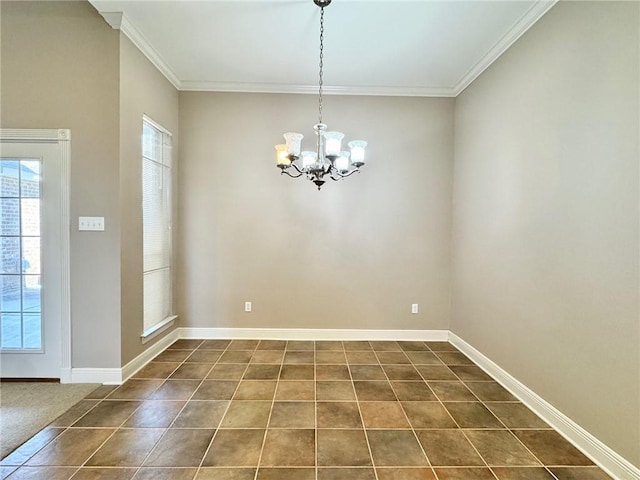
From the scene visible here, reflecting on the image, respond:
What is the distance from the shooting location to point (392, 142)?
143 inches

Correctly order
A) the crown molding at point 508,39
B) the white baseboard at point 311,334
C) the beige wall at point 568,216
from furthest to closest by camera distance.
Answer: the white baseboard at point 311,334 → the crown molding at point 508,39 → the beige wall at point 568,216

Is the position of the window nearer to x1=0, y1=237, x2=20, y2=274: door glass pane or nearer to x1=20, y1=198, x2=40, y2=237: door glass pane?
x1=20, y1=198, x2=40, y2=237: door glass pane

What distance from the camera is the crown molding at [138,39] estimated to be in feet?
7.97

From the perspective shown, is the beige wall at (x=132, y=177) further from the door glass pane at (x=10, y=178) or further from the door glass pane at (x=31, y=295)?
the door glass pane at (x=10, y=178)

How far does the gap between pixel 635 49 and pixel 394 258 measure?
255cm

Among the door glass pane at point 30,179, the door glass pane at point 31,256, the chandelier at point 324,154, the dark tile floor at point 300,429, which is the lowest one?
the dark tile floor at point 300,429

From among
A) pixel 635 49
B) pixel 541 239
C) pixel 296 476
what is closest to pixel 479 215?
pixel 541 239

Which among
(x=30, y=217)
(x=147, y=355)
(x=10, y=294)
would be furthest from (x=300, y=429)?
(x=30, y=217)

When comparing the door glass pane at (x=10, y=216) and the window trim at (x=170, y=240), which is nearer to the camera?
the door glass pane at (x=10, y=216)

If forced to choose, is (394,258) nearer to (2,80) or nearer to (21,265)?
(21,265)

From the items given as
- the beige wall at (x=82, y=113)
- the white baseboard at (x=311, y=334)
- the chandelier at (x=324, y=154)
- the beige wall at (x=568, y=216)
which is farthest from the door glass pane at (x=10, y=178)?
the beige wall at (x=568, y=216)

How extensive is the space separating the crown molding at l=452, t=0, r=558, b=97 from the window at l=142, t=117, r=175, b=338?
11.1 feet

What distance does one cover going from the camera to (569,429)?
192 centimetres

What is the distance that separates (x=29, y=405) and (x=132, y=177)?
1.92 meters
